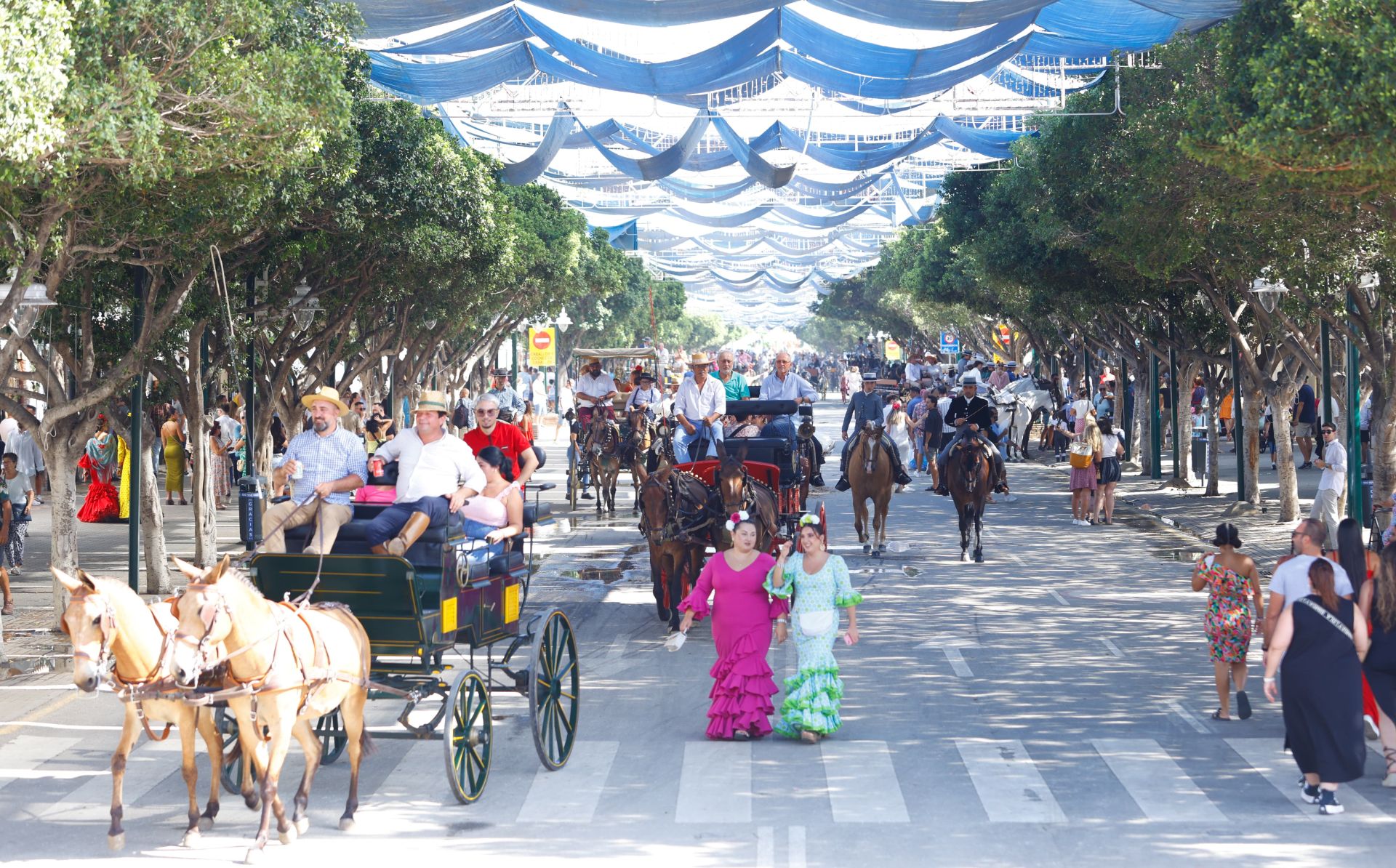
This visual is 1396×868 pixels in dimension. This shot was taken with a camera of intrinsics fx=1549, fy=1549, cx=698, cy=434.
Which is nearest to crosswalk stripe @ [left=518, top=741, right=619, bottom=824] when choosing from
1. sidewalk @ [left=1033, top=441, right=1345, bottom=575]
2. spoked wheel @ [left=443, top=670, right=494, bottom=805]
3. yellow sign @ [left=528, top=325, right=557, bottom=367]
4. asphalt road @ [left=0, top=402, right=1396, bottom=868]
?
asphalt road @ [left=0, top=402, right=1396, bottom=868]

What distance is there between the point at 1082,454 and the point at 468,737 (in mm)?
16881

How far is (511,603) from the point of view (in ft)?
34.4

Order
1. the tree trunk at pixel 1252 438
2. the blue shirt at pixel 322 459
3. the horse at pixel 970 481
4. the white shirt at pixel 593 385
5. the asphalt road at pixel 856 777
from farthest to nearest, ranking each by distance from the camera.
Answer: the white shirt at pixel 593 385, the tree trunk at pixel 1252 438, the horse at pixel 970 481, the blue shirt at pixel 322 459, the asphalt road at pixel 856 777

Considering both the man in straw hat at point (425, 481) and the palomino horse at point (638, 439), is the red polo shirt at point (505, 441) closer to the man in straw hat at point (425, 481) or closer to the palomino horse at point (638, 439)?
the man in straw hat at point (425, 481)

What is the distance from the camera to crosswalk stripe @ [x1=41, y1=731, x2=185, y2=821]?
9148 mm

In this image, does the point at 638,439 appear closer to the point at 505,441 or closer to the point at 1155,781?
the point at 505,441

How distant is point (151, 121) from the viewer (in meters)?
11.4

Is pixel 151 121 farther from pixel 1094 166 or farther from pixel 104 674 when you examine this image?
pixel 1094 166

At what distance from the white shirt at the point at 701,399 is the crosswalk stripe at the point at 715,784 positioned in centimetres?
784

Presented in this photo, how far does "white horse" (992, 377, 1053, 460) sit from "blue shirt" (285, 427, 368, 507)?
32.5 metres

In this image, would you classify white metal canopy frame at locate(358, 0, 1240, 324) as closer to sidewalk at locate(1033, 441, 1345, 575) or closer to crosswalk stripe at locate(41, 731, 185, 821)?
sidewalk at locate(1033, 441, 1345, 575)

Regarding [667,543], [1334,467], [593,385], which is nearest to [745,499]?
[667,543]

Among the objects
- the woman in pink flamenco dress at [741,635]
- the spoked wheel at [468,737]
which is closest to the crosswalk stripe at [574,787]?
the spoked wheel at [468,737]

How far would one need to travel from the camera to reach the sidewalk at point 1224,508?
21891mm
